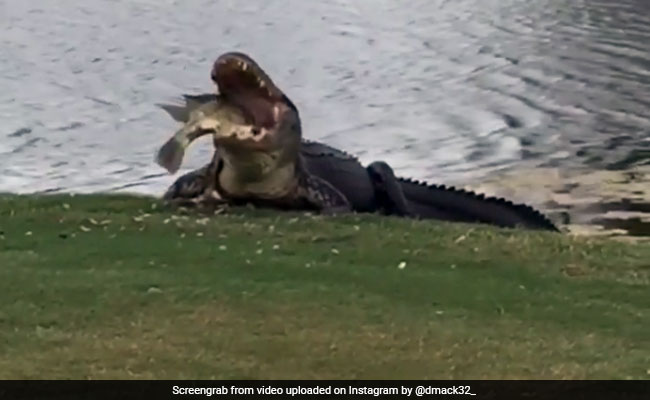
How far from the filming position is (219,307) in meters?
5.36

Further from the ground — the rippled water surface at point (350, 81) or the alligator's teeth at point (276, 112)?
the alligator's teeth at point (276, 112)

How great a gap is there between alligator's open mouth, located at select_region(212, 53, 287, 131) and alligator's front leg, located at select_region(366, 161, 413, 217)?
5.76ft

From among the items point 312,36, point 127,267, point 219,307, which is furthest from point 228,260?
point 312,36

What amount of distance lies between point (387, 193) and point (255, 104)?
200 centimetres

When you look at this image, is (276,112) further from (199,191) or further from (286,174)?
(199,191)

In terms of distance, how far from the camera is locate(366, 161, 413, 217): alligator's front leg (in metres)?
9.15

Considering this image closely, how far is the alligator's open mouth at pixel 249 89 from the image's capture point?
23.0 ft

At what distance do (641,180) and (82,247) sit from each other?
892 centimetres

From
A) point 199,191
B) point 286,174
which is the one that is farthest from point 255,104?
point 199,191

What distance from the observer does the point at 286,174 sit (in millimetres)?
8172

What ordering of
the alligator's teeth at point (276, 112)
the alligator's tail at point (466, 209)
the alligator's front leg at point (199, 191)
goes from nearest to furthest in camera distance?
the alligator's teeth at point (276, 112)
the alligator's front leg at point (199, 191)
the alligator's tail at point (466, 209)

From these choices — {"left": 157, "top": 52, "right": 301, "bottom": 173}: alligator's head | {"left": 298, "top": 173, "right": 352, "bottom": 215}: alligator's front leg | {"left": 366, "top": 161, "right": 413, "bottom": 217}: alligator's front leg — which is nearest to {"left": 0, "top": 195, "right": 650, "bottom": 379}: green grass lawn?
{"left": 157, "top": 52, "right": 301, "bottom": 173}: alligator's head
